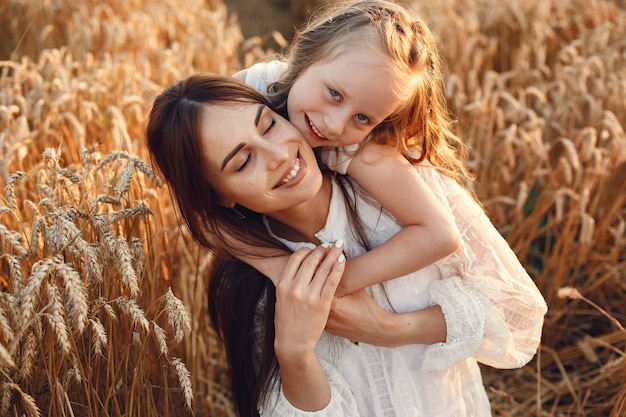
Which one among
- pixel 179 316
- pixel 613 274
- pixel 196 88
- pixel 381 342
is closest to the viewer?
pixel 179 316

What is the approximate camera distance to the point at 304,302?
160 centimetres

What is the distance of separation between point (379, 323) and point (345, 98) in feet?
1.99

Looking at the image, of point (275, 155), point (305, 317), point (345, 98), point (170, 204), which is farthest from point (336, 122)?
point (170, 204)

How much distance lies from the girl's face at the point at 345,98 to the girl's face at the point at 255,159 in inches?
3.0

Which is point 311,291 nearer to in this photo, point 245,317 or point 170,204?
point 245,317

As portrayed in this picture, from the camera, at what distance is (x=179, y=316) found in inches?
57.1

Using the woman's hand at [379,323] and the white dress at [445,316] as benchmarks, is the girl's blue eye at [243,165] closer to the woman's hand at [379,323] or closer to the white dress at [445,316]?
the white dress at [445,316]

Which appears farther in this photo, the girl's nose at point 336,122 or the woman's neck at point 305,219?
the woman's neck at point 305,219

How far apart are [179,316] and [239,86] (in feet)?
1.92

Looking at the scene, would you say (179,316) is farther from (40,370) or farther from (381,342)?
(381,342)

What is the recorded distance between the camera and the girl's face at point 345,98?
5.07 feet

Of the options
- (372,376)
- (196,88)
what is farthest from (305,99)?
(372,376)

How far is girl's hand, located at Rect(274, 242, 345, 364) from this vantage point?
1.60 m

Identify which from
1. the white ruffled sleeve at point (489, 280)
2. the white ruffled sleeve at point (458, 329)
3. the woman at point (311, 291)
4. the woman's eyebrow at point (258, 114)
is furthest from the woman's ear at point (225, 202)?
the white ruffled sleeve at point (458, 329)
